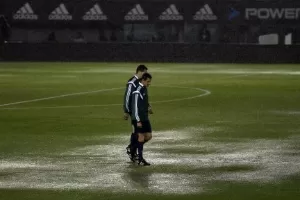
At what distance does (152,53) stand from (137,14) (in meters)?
3.93

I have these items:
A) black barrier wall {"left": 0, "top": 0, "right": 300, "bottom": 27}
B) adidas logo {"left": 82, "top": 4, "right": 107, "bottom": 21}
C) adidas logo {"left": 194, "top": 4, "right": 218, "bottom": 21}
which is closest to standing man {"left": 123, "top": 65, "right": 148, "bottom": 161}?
black barrier wall {"left": 0, "top": 0, "right": 300, "bottom": 27}

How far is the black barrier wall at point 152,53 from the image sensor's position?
2402 inches

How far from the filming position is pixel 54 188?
1348cm

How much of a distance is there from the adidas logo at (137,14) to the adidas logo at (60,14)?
4235mm

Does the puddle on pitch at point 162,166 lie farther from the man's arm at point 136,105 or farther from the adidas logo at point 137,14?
the adidas logo at point 137,14

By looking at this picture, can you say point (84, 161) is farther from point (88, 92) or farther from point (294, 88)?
point (294, 88)

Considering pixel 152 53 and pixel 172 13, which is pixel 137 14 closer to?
Answer: pixel 172 13

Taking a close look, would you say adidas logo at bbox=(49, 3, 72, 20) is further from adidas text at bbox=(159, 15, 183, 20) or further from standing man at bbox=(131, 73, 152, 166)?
standing man at bbox=(131, 73, 152, 166)

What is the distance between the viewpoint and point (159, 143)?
19.1 m

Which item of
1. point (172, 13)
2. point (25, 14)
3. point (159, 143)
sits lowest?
point (172, 13)

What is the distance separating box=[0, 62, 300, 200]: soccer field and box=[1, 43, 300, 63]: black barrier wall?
21778 mm

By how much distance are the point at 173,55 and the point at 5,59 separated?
11769mm

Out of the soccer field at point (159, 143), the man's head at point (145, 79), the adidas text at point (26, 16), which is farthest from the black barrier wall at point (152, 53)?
the man's head at point (145, 79)

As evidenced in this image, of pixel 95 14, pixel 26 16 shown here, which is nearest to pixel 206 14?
pixel 95 14
